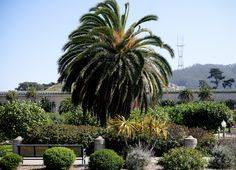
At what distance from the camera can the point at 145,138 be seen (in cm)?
2205

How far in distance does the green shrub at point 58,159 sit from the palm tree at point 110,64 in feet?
27.3

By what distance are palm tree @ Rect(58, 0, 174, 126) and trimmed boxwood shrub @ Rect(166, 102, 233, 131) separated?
37.1 feet

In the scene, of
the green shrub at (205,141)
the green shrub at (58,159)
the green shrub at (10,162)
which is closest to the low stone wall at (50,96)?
the green shrub at (205,141)

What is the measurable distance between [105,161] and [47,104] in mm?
80958

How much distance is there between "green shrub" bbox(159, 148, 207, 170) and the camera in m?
17.5

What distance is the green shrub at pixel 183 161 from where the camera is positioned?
687 inches

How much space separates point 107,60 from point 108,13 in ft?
9.69

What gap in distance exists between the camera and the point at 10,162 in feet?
60.5

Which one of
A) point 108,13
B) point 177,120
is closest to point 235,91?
point 177,120

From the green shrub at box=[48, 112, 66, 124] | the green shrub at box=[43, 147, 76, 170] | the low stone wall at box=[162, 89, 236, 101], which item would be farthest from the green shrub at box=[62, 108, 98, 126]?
the low stone wall at box=[162, 89, 236, 101]

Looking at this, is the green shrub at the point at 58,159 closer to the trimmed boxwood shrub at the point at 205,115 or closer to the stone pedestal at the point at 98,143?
the stone pedestal at the point at 98,143

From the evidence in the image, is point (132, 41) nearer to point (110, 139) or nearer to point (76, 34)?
point (76, 34)

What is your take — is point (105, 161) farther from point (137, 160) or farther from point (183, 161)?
point (183, 161)

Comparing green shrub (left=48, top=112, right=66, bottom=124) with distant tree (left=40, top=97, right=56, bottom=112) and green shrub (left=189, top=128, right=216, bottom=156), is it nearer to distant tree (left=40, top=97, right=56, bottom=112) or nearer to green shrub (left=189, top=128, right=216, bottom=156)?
green shrub (left=189, top=128, right=216, bottom=156)
